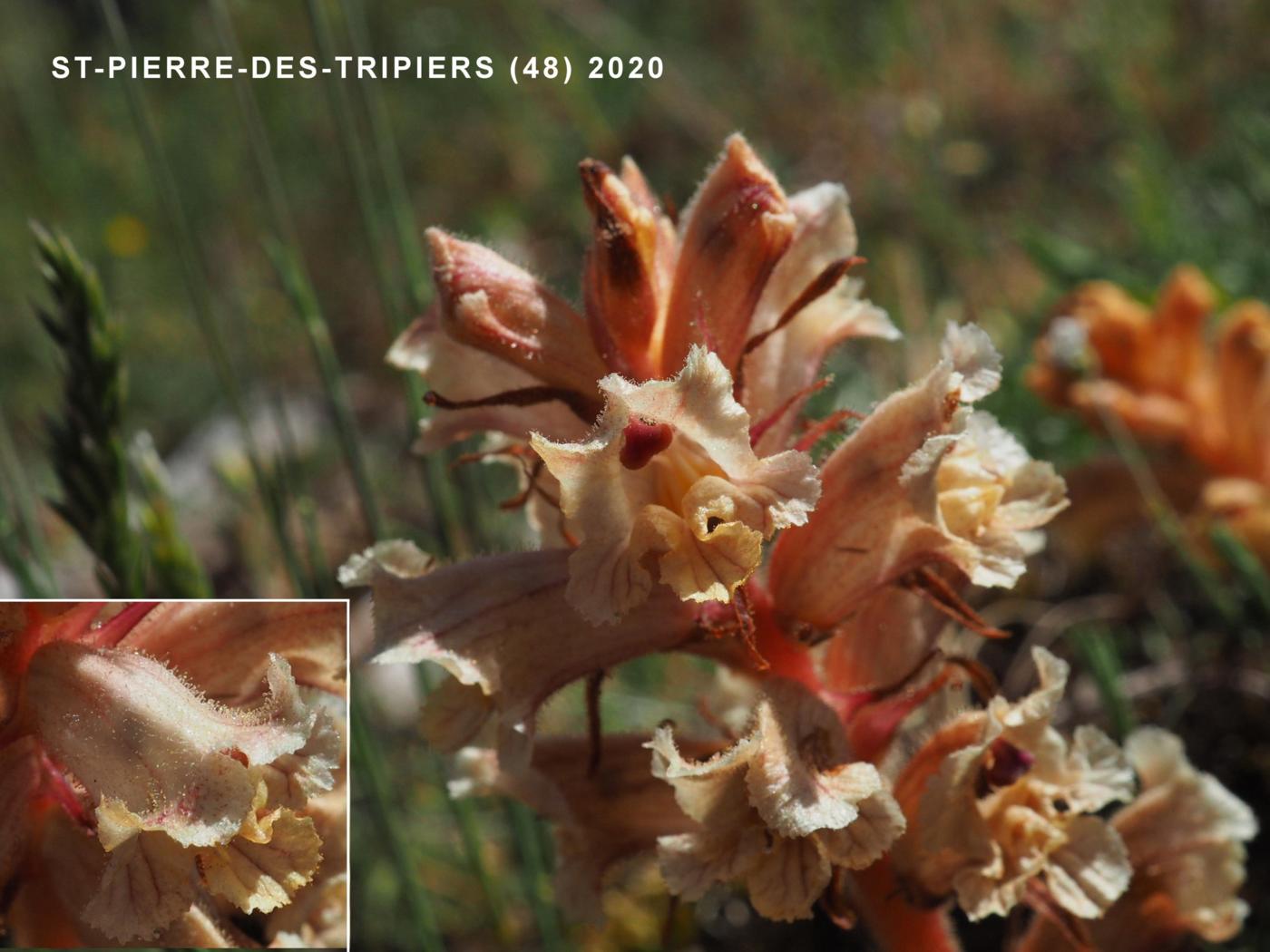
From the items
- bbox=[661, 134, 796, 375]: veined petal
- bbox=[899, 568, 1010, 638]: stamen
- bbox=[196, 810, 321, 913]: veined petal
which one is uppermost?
bbox=[661, 134, 796, 375]: veined petal

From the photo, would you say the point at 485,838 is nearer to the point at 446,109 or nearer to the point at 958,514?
the point at 958,514

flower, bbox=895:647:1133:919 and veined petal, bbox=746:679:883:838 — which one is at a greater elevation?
veined petal, bbox=746:679:883:838

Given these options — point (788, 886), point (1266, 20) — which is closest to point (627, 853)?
point (788, 886)

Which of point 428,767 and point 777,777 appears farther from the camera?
point 428,767

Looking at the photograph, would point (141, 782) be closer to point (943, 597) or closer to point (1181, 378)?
point (943, 597)

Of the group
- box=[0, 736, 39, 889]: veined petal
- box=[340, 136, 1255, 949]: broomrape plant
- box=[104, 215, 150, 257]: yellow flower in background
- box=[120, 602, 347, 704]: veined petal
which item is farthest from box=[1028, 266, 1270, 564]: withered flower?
box=[104, 215, 150, 257]: yellow flower in background

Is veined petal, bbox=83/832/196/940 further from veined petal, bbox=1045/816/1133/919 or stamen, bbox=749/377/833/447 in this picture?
veined petal, bbox=1045/816/1133/919
